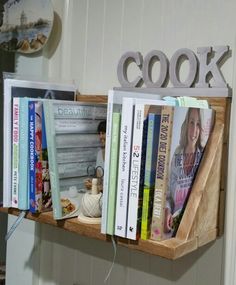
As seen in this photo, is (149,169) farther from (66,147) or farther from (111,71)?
(111,71)

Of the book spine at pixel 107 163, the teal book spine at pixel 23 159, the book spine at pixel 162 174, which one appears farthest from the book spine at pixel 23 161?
the book spine at pixel 162 174

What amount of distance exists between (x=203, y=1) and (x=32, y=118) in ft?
1.64

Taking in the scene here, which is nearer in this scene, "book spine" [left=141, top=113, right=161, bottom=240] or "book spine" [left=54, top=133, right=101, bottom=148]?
"book spine" [left=141, top=113, right=161, bottom=240]

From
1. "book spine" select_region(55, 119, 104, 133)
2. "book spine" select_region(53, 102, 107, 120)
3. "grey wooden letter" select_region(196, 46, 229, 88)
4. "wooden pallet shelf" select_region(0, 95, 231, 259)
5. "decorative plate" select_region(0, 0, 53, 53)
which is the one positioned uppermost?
"decorative plate" select_region(0, 0, 53, 53)

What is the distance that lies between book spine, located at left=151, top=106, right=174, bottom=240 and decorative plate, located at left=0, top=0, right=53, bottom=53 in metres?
0.60

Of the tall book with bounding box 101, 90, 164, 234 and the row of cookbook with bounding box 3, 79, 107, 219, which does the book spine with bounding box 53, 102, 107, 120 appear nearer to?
the row of cookbook with bounding box 3, 79, 107, 219

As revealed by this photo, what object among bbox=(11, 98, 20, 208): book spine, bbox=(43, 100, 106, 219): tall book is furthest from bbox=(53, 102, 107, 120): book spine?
bbox=(11, 98, 20, 208): book spine

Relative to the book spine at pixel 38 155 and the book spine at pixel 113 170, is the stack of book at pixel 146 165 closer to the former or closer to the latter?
the book spine at pixel 113 170

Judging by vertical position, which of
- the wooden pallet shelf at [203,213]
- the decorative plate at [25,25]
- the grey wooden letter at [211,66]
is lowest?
the wooden pallet shelf at [203,213]

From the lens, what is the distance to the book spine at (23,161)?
0.97 m

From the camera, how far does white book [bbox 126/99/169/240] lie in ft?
2.65

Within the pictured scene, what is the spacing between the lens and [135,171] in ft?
2.68

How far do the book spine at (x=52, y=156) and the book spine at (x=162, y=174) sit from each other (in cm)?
24

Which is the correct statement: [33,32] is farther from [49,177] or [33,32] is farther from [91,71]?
[49,177]
